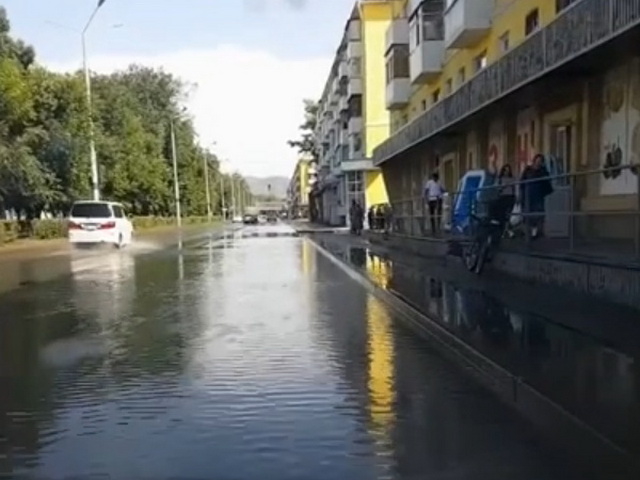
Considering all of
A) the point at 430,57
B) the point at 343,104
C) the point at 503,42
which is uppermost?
the point at 343,104

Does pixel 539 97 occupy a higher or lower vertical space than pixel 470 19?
lower

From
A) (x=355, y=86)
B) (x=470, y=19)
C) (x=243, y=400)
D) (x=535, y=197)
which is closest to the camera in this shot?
(x=243, y=400)

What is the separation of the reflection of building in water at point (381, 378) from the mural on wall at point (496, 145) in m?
15.2

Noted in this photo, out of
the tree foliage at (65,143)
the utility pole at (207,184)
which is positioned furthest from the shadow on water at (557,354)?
the utility pole at (207,184)

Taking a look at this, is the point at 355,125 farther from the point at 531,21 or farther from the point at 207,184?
the point at 207,184

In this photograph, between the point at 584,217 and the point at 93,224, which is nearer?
the point at 584,217

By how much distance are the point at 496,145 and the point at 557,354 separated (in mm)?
19998

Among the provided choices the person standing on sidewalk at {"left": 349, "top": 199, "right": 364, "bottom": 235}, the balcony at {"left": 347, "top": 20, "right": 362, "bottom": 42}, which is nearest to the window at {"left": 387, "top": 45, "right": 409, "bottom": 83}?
the person standing on sidewalk at {"left": 349, "top": 199, "right": 364, "bottom": 235}

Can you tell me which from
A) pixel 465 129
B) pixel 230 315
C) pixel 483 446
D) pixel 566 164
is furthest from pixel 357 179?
pixel 483 446

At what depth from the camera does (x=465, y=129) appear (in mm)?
30578

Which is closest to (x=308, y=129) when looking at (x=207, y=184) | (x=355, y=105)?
(x=207, y=184)

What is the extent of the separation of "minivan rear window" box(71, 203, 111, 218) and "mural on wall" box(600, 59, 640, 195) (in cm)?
2137

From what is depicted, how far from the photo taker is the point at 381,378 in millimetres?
8172

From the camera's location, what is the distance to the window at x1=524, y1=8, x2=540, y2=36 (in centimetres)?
2420
